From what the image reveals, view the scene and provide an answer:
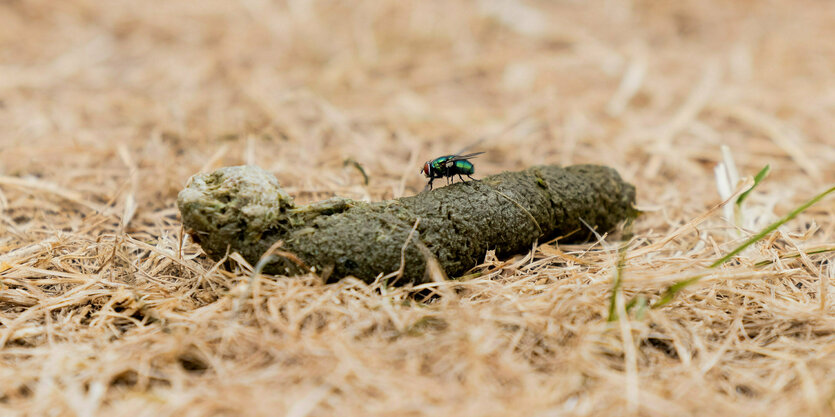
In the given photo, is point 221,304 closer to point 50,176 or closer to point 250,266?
point 250,266

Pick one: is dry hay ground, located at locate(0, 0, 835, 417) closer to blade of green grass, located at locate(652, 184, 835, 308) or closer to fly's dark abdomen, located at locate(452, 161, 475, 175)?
blade of green grass, located at locate(652, 184, 835, 308)

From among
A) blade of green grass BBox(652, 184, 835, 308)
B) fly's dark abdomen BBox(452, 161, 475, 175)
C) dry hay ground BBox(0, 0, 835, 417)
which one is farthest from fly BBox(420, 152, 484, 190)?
blade of green grass BBox(652, 184, 835, 308)

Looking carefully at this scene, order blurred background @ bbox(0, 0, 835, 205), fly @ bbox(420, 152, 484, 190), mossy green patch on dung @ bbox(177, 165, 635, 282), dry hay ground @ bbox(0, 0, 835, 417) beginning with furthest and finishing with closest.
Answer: blurred background @ bbox(0, 0, 835, 205), fly @ bbox(420, 152, 484, 190), mossy green patch on dung @ bbox(177, 165, 635, 282), dry hay ground @ bbox(0, 0, 835, 417)

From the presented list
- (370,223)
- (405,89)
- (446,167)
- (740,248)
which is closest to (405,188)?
(446,167)

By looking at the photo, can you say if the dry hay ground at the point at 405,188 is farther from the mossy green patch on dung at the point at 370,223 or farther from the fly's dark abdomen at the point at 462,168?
the fly's dark abdomen at the point at 462,168

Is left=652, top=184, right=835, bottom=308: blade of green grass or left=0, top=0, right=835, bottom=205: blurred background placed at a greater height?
left=0, top=0, right=835, bottom=205: blurred background

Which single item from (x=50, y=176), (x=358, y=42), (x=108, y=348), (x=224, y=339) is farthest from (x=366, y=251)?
(x=358, y=42)

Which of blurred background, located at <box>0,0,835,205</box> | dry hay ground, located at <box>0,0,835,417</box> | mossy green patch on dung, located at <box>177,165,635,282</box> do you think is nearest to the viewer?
dry hay ground, located at <box>0,0,835,417</box>
